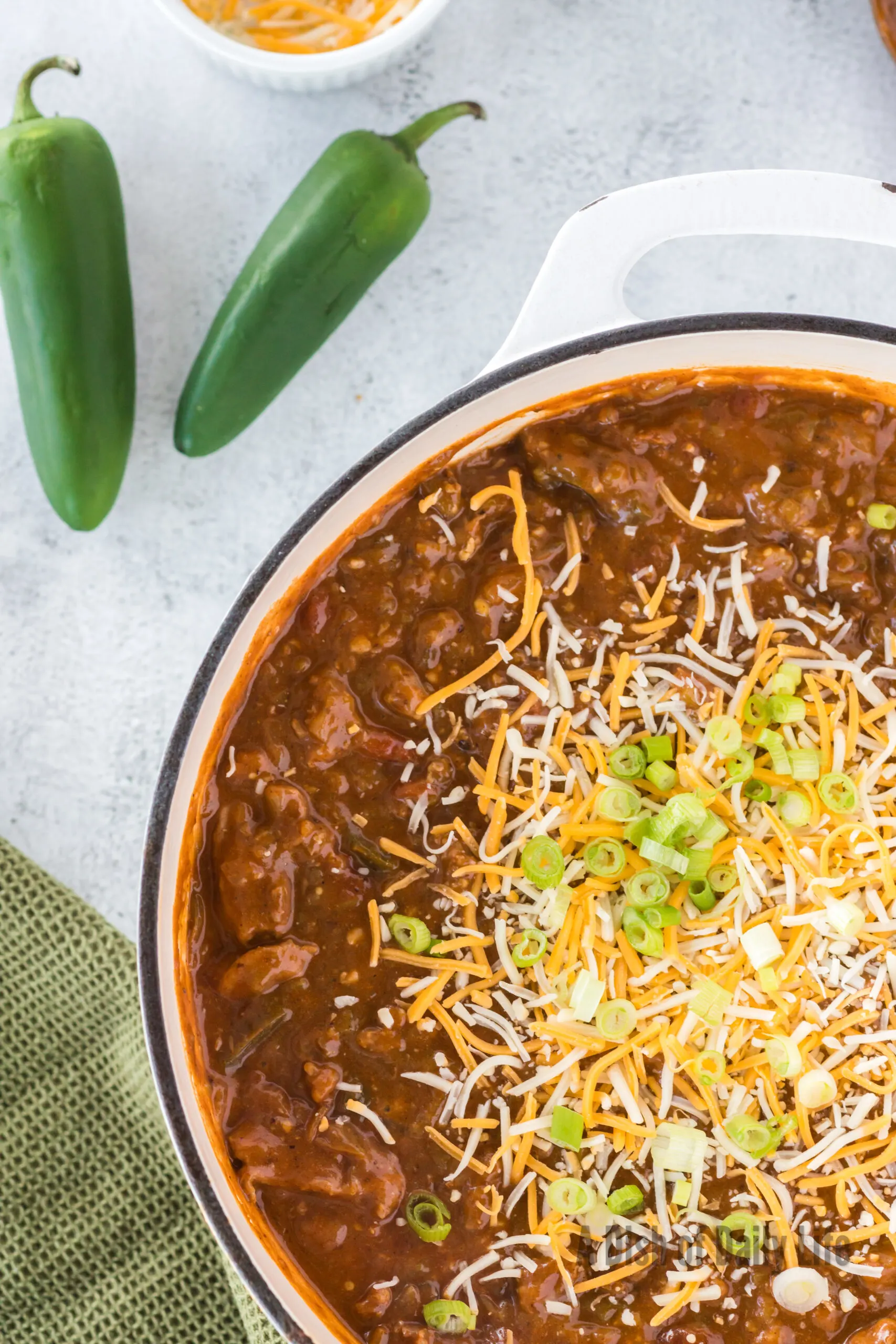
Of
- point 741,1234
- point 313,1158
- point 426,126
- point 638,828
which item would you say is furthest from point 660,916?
point 426,126

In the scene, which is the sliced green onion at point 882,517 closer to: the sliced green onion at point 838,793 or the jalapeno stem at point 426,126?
the sliced green onion at point 838,793

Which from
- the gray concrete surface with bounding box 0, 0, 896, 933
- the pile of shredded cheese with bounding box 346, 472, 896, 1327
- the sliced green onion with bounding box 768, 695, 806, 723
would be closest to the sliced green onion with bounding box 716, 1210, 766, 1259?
the pile of shredded cheese with bounding box 346, 472, 896, 1327

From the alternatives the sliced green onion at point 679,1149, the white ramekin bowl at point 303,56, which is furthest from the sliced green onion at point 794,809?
the white ramekin bowl at point 303,56

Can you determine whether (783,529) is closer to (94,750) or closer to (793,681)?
(793,681)

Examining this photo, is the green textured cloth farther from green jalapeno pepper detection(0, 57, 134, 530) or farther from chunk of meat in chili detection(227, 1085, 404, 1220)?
green jalapeno pepper detection(0, 57, 134, 530)

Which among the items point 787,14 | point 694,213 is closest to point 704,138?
point 787,14

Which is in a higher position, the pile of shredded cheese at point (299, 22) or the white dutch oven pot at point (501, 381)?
the pile of shredded cheese at point (299, 22)
